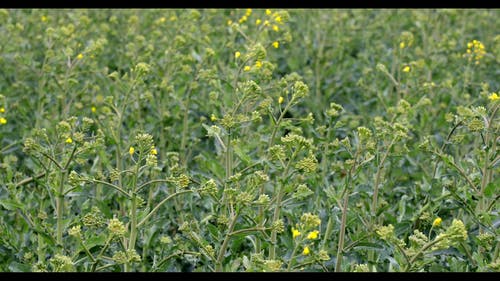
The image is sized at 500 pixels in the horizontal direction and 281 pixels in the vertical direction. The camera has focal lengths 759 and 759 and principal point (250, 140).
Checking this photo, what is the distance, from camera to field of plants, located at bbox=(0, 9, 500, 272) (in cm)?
296

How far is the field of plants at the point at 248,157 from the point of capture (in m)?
2.96

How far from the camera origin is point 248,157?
326cm

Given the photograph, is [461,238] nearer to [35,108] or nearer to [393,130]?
[393,130]

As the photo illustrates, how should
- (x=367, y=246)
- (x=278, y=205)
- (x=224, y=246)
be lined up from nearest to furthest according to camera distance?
(x=224, y=246)
(x=278, y=205)
(x=367, y=246)

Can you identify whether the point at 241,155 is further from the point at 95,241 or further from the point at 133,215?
the point at 95,241

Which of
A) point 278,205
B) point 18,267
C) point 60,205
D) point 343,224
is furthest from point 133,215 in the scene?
point 343,224

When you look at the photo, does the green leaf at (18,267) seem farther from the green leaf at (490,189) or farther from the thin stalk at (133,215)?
the green leaf at (490,189)

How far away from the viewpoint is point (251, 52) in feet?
12.1

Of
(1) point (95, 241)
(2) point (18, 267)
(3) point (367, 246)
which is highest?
(1) point (95, 241)

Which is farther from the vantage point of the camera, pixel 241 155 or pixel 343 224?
pixel 241 155

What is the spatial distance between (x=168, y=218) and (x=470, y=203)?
60.6 inches


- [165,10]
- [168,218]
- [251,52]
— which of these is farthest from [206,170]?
[165,10]
